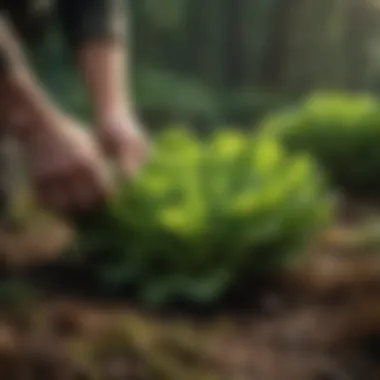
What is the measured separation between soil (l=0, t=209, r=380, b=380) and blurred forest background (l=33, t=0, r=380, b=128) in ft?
2.10

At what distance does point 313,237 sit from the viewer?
0.88 metres

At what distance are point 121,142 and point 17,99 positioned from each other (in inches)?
5.4

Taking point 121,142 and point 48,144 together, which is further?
point 121,142

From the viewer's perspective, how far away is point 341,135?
154 centimetres

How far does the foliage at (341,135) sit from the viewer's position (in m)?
1.45

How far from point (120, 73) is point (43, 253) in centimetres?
18

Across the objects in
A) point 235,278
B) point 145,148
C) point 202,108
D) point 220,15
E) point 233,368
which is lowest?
point 233,368

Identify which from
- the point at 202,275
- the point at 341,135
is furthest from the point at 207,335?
the point at 341,135

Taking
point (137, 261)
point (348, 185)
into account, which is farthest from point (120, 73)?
point (348, 185)

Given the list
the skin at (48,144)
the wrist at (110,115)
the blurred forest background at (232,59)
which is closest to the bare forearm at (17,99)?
the skin at (48,144)

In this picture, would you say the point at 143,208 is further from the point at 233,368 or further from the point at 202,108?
the point at 202,108

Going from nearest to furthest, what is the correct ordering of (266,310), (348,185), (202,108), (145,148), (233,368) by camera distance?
(233,368) → (266,310) → (145,148) → (348,185) → (202,108)

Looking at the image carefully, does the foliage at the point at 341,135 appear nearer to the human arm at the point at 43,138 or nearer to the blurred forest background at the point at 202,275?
the blurred forest background at the point at 202,275

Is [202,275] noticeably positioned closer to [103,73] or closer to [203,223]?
[203,223]
